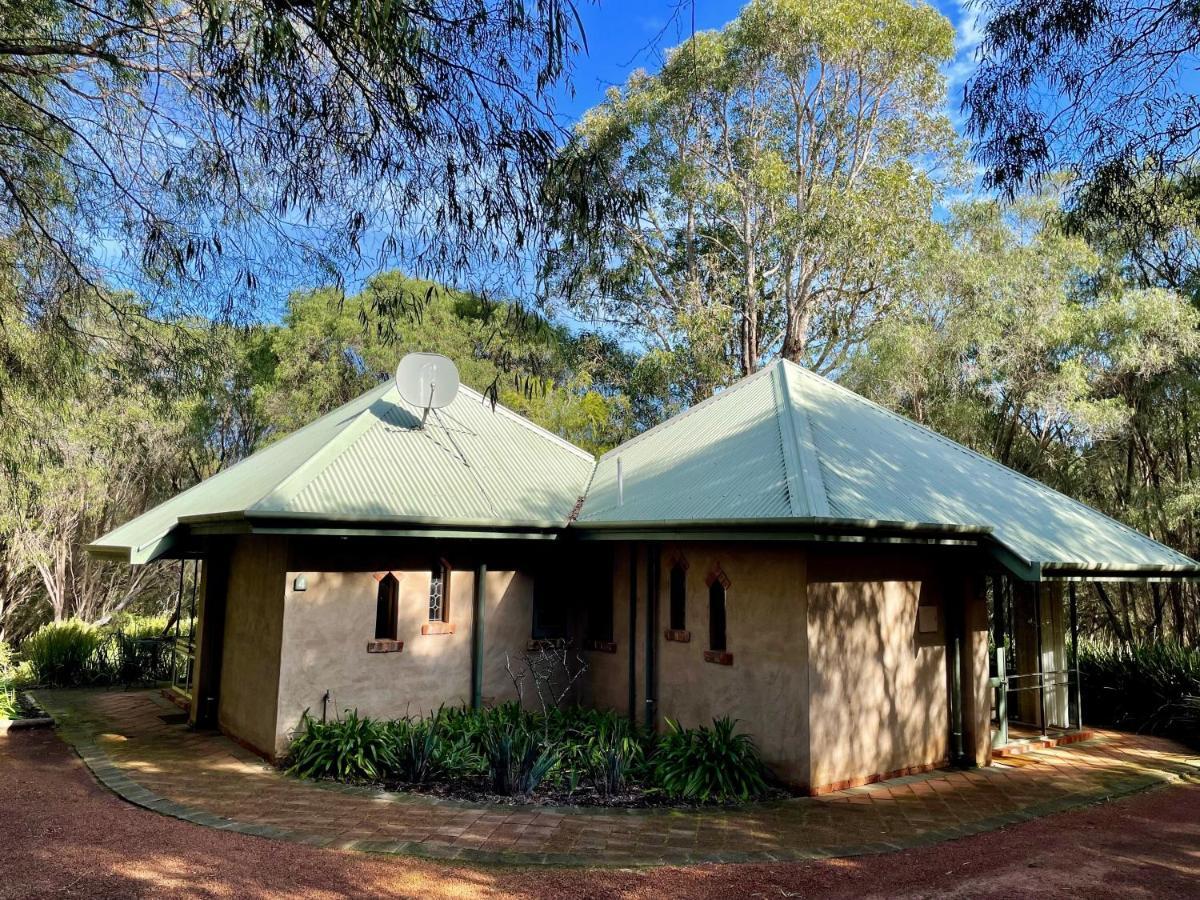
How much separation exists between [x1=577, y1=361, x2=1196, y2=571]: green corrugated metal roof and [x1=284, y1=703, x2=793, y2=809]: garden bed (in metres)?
2.34

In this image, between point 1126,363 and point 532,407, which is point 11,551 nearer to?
point 532,407

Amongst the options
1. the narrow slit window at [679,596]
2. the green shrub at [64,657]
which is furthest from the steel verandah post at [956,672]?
the green shrub at [64,657]

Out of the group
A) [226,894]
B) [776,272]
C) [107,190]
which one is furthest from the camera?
[776,272]

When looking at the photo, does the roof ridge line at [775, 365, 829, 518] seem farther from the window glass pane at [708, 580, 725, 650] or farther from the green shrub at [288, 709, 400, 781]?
the green shrub at [288, 709, 400, 781]

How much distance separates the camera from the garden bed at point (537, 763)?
299 inches

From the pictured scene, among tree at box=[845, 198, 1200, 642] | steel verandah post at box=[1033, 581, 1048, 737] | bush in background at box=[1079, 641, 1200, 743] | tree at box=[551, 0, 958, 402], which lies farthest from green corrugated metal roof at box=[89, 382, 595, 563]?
tree at box=[845, 198, 1200, 642]

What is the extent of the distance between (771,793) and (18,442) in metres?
10.2

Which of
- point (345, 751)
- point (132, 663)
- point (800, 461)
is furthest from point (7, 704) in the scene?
point (800, 461)

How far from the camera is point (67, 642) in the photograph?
14117 mm

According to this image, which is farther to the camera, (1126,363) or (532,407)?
(532,407)

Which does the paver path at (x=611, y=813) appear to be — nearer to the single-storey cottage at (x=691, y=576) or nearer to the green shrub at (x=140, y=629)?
the single-storey cottage at (x=691, y=576)

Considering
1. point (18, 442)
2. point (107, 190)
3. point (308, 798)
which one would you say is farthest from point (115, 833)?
point (18, 442)

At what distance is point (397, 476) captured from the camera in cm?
995

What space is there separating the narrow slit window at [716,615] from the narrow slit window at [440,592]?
3.18 metres
